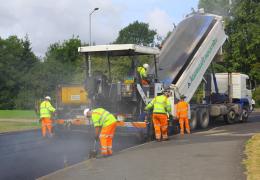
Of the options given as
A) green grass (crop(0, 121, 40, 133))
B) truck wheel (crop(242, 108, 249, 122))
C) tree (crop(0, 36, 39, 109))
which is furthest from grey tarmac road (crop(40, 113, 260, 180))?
tree (crop(0, 36, 39, 109))

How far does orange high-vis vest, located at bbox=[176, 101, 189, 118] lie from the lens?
1723 cm

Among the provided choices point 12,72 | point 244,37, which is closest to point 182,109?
point 244,37

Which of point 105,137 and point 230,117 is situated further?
point 230,117

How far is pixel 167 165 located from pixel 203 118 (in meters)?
10.7

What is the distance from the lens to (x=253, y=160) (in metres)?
10.2

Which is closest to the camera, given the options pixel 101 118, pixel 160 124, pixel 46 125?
pixel 101 118

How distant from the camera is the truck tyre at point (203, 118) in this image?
1992 cm

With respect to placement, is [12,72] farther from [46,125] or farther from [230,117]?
[46,125]

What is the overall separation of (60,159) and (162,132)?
3.87 meters

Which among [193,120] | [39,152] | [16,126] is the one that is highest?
[193,120]

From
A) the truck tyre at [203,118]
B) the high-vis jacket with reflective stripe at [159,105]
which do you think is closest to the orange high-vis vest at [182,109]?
the high-vis jacket with reflective stripe at [159,105]

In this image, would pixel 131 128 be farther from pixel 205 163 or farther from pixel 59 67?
pixel 59 67

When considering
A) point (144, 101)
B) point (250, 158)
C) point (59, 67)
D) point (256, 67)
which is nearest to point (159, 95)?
point (144, 101)

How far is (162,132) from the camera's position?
14914 millimetres
